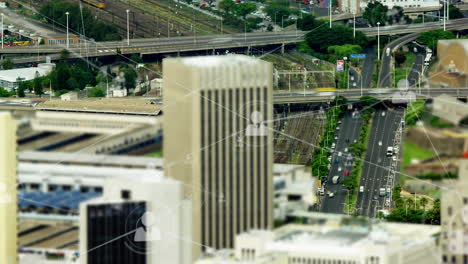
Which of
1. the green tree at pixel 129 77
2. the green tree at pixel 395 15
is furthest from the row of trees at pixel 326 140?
the green tree at pixel 395 15

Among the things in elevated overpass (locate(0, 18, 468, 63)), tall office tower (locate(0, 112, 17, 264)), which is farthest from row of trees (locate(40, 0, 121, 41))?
tall office tower (locate(0, 112, 17, 264))

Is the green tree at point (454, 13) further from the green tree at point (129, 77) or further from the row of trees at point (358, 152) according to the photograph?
the row of trees at point (358, 152)

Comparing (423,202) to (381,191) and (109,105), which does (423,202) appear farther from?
(381,191)

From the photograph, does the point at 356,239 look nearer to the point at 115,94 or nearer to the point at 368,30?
the point at 115,94

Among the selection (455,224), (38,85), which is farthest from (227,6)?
(455,224)

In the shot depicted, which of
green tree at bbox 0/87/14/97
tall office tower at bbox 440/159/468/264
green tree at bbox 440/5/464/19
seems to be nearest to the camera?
tall office tower at bbox 440/159/468/264

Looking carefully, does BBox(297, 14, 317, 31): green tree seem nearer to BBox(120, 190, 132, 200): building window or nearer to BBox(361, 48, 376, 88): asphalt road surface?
BBox(361, 48, 376, 88): asphalt road surface
